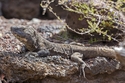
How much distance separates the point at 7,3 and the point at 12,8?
29 cm

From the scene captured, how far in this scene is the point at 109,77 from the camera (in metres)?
4.39

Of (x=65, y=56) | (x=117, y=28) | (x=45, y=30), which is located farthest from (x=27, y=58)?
(x=45, y=30)

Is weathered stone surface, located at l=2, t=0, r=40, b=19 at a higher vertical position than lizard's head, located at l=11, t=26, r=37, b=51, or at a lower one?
lower

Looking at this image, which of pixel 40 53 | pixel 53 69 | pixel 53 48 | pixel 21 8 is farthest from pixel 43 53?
pixel 21 8

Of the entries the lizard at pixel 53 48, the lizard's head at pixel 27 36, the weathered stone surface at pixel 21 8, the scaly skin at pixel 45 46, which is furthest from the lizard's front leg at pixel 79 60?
the weathered stone surface at pixel 21 8

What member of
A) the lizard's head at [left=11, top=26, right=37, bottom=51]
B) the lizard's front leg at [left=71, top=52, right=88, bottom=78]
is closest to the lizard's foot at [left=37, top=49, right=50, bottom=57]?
the lizard's head at [left=11, top=26, right=37, bottom=51]

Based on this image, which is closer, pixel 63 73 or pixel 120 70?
pixel 63 73

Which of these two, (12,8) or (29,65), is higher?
(29,65)

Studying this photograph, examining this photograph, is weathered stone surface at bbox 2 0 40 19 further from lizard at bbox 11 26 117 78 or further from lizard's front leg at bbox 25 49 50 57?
lizard's front leg at bbox 25 49 50 57

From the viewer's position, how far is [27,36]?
473 cm

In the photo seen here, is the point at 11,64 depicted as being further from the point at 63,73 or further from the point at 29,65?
the point at 63,73

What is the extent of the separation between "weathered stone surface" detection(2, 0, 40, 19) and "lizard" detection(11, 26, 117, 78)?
600 centimetres

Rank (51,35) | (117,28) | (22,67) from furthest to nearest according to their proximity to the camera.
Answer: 1. (51,35)
2. (117,28)
3. (22,67)

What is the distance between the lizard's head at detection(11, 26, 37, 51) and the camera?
4629mm
